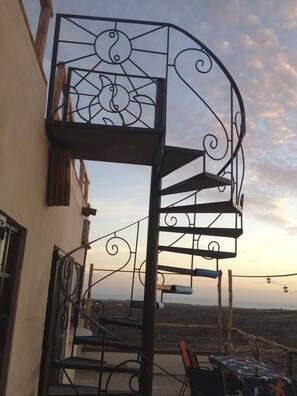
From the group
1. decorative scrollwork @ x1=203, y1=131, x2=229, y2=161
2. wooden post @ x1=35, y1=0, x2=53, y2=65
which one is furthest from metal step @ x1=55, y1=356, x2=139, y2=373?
wooden post @ x1=35, y1=0, x2=53, y2=65

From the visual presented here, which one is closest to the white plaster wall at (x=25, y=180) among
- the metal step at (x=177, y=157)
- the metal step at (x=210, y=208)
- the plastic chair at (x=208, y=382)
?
the metal step at (x=177, y=157)

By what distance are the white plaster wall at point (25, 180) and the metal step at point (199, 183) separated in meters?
1.16

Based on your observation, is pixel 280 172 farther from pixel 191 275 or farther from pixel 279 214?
pixel 191 275

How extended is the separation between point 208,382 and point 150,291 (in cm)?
105

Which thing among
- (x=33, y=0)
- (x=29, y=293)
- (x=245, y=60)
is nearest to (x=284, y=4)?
(x=245, y=60)

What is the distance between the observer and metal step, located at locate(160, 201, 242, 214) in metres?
3.57

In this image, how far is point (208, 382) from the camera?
3645 millimetres

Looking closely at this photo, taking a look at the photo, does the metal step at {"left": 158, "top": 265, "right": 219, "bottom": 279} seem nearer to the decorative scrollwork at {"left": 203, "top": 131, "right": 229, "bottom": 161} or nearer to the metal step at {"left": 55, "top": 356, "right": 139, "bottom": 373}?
the metal step at {"left": 55, "top": 356, "right": 139, "bottom": 373}

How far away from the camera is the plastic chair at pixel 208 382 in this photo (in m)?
3.59

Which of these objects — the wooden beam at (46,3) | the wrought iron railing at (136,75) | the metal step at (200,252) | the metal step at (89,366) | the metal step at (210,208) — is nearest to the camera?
the wooden beam at (46,3)

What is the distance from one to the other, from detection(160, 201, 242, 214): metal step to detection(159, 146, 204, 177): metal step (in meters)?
0.42

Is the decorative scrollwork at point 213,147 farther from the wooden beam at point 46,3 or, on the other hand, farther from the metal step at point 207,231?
the wooden beam at point 46,3

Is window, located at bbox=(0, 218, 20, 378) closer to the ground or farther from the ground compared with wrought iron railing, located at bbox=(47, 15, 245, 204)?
closer to the ground

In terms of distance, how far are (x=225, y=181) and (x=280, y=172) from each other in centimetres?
429
